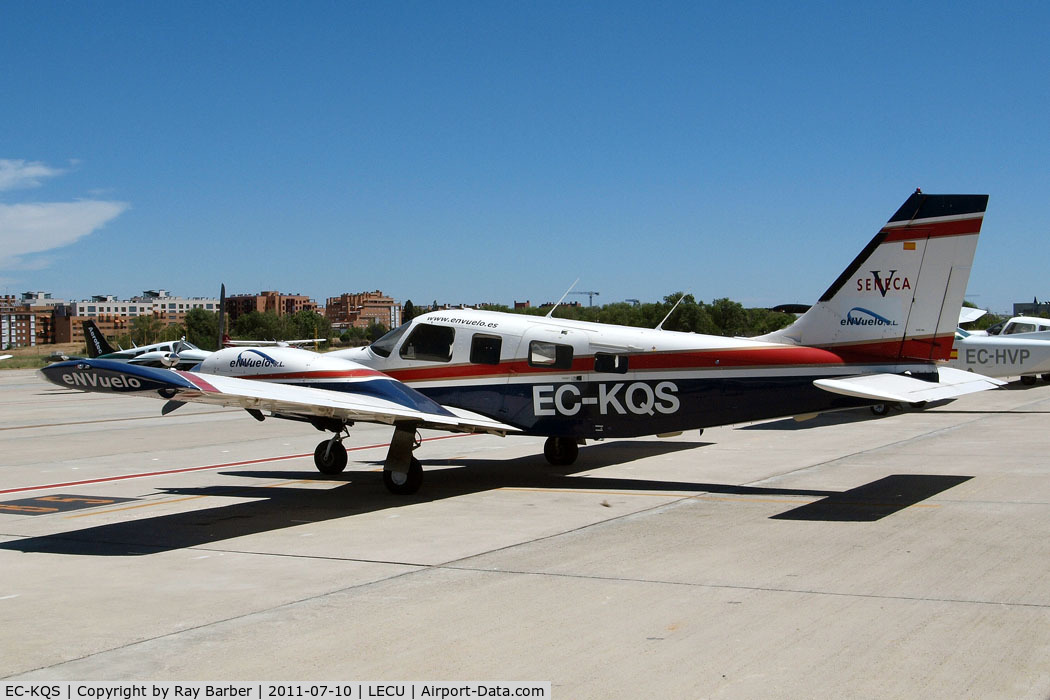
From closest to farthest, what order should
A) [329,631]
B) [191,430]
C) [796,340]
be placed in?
[329,631] → [796,340] → [191,430]

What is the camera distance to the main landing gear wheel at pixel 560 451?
16141 millimetres

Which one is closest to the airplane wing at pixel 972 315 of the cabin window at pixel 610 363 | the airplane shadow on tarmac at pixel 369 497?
the airplane shadow on tarmac at pixel 369 497

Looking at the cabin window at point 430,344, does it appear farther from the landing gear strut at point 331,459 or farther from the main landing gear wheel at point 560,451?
the main landing gear wheel at point 560,451

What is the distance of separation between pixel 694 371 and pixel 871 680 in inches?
296

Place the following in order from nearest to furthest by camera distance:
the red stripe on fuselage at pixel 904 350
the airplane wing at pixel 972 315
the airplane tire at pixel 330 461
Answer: the red stripe on fuselage at pixel 904 350, the airplane tire at pixel 330 461, the airplane wing at pixel 972 315

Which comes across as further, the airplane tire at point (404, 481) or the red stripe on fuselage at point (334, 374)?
the red stripe on fuselage at point (334, 374)

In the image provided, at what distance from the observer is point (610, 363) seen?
1340 cm

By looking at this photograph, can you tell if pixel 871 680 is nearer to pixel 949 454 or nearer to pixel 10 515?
pixel 10 515

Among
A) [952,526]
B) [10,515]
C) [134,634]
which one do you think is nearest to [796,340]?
[952,526]

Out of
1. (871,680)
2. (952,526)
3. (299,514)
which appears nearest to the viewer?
(871,680)

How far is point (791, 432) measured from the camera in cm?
2142

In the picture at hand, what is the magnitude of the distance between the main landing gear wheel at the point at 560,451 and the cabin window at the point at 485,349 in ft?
8.35

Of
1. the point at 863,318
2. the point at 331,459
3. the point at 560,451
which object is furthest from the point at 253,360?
the point at 863,318

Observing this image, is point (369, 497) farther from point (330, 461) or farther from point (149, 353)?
point (149, 353)
